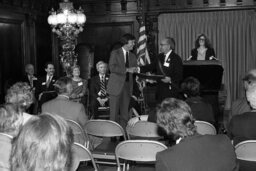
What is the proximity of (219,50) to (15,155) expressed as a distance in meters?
8.96

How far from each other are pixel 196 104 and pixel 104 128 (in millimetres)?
1044

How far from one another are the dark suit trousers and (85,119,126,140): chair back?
1994 millimetres

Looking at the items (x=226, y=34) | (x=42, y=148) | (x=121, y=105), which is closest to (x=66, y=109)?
(x=121, y=105)

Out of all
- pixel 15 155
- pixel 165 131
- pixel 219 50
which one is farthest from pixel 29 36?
pixel 15 155

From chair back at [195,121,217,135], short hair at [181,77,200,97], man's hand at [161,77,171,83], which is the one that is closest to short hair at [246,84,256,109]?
chair back at [195,121,217,135]

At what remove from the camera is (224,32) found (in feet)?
32.3

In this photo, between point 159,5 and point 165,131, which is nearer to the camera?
point 165,131

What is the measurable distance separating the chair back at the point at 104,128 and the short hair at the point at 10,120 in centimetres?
144

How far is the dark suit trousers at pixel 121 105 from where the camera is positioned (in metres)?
6.14

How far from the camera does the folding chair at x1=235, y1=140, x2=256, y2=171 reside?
299 cm

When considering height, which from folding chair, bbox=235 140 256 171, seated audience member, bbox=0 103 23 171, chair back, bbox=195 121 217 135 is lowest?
folding chair, bbox=235 140 256 171

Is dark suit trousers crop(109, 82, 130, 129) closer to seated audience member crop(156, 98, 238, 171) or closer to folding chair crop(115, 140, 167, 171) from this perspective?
folding chair crop(115, 140, 167, 171)

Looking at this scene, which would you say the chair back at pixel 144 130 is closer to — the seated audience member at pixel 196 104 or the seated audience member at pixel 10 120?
the seated audience member at pixel 196 104

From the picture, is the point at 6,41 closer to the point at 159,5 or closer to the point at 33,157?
the point at 159,5
